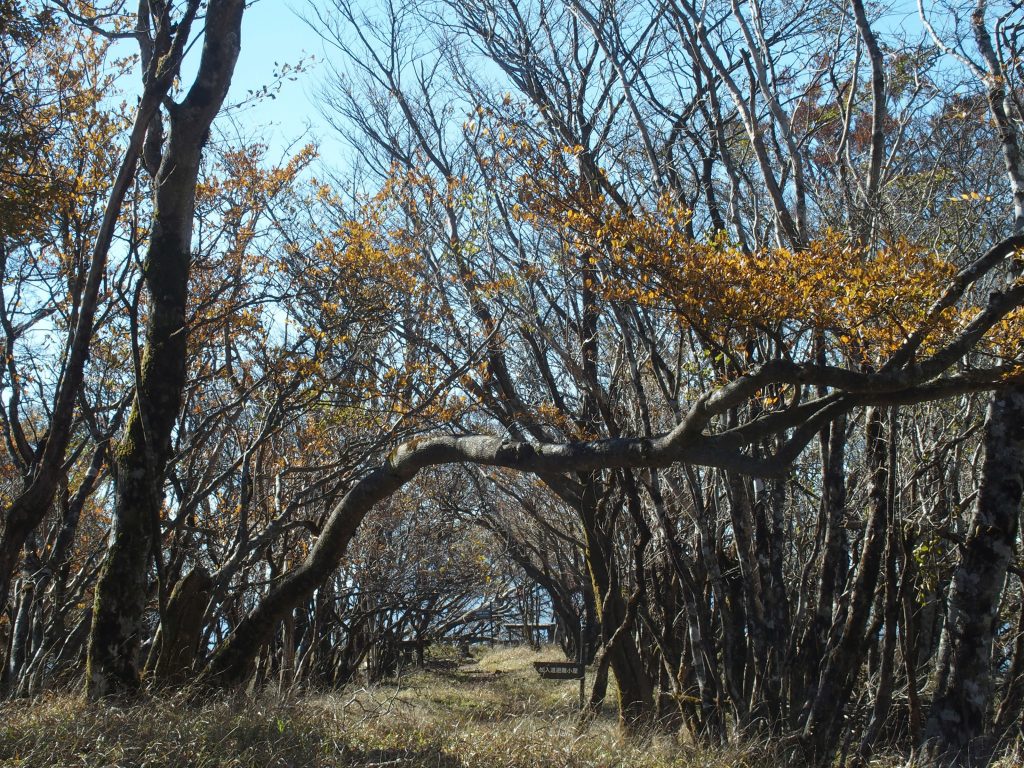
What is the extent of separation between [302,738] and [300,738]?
0.5 inches

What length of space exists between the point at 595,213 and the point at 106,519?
1028 centimetres

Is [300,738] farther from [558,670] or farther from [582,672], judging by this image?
[558,670]

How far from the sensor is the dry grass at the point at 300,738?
4250mm

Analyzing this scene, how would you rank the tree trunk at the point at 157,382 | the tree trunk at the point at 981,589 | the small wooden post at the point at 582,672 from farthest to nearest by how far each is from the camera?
1. the small wooden post at the point at 582,672
2. the tree trunk at the point at 981,589
3. the tree trunk at the point at 157,382

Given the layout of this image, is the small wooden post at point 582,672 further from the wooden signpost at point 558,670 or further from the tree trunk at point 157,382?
the tree trunk at point 157,382

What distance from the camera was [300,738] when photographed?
4848 millimetres

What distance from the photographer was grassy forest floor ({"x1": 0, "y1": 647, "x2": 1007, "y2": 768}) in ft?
14.0

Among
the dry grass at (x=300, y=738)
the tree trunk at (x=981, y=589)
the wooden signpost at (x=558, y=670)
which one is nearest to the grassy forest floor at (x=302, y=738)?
the dry grass at (x=300, y=738)

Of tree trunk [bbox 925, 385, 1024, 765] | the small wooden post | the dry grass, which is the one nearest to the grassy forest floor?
the dry grass

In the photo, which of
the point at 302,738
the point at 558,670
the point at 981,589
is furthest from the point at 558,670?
the point at 302,738

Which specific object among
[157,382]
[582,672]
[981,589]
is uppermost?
[157,382]

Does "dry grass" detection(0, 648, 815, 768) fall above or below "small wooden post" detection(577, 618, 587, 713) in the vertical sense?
above

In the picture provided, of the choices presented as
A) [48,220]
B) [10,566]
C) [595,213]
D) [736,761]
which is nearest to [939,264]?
[595,213]

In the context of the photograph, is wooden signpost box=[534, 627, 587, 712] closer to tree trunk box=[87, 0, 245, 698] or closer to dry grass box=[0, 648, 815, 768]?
dry grass box=[0, 648, 815, 768]
